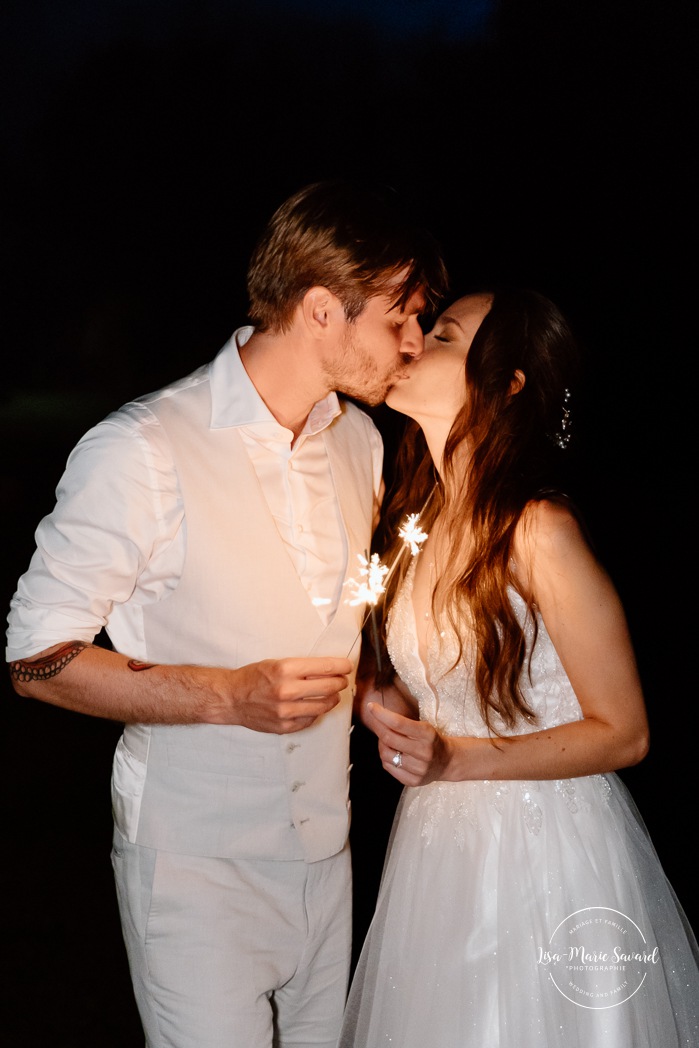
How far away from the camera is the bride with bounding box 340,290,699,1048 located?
1.92m

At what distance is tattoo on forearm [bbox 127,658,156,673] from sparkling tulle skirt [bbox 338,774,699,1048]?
0.72 m

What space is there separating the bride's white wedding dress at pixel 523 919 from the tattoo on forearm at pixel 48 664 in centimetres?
79

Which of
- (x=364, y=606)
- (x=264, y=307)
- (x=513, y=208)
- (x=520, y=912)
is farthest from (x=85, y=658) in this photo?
(x=513, y=208)

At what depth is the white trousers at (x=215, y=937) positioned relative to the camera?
1.85 metres

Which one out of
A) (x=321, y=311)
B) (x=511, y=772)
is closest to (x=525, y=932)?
(x=511, y=772)

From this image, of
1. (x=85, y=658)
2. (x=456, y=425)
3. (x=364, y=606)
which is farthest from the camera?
(x=456, y=425)

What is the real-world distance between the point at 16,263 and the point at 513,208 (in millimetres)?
1811

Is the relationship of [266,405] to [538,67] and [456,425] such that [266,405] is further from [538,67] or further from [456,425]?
[538,67]

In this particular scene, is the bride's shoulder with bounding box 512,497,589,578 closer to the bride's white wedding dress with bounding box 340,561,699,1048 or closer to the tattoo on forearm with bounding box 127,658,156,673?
the bride's white wedding dress with bounding box 340,561,699,1048

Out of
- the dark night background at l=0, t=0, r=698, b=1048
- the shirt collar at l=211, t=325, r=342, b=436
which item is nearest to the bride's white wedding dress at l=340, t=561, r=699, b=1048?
the shirt collar at l=211, t=325, r=342, b=436

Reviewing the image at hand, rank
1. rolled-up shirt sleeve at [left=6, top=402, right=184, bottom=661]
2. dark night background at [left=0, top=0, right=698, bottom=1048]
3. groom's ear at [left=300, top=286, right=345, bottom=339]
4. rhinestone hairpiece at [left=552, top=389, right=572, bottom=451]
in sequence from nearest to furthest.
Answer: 1. rolled-up shirt sleeve at [left=6, top=402, right=184, bottom=661]
2. groom's ear at [left=300, top=286, right=345, bottom=339]
3. rhinestone hairpiece at [left=552, top=389, right=572, bottom=451]
4. dark night background at [left=0, top=0, right=698, bottom=1048]

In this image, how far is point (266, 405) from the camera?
6.68 feet

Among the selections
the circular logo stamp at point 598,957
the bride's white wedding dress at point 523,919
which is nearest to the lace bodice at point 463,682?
the bride's white wedding dress at point 523,919

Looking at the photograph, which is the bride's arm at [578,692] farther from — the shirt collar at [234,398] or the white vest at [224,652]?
the shirt collar at [234,398]
